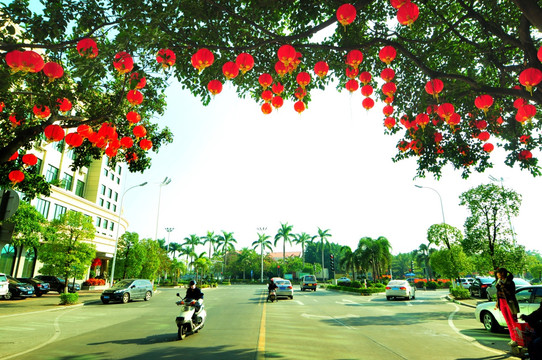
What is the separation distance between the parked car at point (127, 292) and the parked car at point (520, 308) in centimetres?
2096

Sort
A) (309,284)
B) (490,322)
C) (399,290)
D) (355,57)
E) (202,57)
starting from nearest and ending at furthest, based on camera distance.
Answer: (202,57)
(355,57)
(490,322)
(399,290)
(309,284)

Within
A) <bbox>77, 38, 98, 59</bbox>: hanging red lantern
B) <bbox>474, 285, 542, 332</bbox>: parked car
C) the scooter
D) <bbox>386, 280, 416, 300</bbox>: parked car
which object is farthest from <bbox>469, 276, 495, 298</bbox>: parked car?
<bbox>77, 38, 98, 59</bbox>: hanging red lantern

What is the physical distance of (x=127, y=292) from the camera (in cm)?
2298

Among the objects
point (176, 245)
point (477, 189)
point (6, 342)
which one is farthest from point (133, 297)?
point (176, 245)

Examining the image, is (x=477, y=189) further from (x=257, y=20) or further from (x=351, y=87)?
(x=257, y=20)

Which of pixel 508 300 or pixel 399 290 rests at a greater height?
pixel 508 300

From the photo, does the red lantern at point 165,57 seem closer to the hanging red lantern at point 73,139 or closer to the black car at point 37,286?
the hanging red lantern at point 73,139

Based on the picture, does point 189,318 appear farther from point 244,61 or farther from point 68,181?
point 68,181

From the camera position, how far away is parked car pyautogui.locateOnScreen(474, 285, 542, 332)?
9.30 meters

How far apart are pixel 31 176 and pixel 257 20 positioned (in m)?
10.6

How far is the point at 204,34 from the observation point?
6832 mm

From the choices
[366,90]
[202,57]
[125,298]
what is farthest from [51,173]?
[366,90]

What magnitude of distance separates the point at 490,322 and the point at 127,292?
70.7ft

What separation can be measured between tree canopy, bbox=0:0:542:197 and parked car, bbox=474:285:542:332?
3.50m
